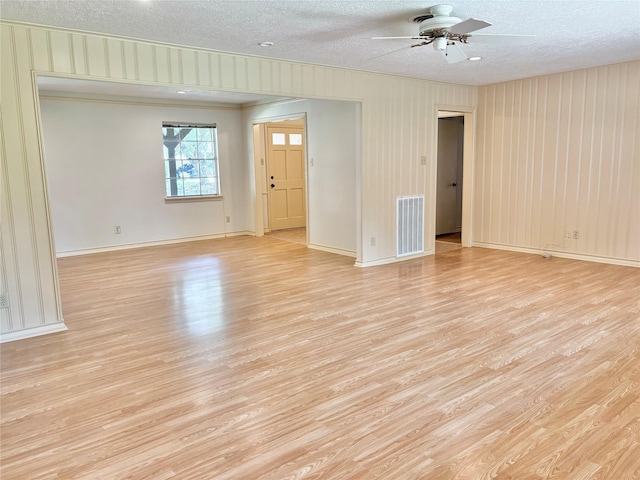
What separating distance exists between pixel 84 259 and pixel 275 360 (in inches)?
189

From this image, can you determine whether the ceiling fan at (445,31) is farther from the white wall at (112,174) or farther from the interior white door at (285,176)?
the interior white door at (285,176)

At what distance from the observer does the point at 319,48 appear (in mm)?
4496

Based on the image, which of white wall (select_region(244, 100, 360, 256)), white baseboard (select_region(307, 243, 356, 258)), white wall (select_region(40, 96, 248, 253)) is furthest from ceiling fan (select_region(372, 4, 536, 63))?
white wall (select_region(40, 96, 248, 253))

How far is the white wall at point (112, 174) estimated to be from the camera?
6887 millimetres

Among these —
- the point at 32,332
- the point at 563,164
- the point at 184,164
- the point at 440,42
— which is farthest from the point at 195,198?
the point at 563,164

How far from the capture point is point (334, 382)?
2.86m

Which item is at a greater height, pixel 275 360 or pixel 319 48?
pixel 319 48

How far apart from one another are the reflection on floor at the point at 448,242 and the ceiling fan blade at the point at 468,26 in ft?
13.1

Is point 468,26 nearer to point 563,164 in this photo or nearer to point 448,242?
point 563,164

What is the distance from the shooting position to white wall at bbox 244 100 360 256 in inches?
253

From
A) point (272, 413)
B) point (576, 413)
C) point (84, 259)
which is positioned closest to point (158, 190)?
point (84, 259)

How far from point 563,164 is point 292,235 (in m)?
4.59

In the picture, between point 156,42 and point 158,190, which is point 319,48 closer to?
point 156,42

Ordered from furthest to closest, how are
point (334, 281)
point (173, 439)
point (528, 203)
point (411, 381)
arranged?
point (528, 203) → point (334, 281) → point (411, 381) → point (173, 439)
